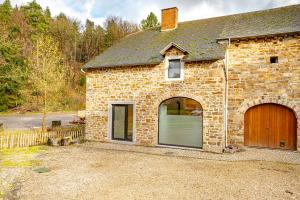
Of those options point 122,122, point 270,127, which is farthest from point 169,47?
point 270,127

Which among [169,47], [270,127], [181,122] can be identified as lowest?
[270,127]

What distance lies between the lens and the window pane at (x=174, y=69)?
13805 mm

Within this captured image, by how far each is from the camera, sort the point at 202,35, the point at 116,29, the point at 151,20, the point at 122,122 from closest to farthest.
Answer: the point at 122,122 < the point at 202,35 < the point at 151,20 < the point at 116,29

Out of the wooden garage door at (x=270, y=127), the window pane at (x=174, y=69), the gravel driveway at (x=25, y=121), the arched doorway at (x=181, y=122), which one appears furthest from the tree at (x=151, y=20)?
the wooden garage door at (x=270, y=127)

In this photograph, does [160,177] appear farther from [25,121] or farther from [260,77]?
[25,121]

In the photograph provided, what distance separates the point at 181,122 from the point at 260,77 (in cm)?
476

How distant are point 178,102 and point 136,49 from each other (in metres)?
5.18

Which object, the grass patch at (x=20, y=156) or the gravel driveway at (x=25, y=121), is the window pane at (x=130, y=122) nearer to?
the grass patch at (x=20, y=156)

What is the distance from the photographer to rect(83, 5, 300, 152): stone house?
12602mm

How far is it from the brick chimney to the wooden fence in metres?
9.66

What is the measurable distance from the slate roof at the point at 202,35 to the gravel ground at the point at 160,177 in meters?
5.25

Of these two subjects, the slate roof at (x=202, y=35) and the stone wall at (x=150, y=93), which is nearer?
the stone wall at (x=150, y=93)

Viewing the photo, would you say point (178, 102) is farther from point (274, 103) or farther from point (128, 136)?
point (274, 103)

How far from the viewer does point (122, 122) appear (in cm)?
1536
